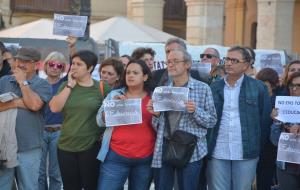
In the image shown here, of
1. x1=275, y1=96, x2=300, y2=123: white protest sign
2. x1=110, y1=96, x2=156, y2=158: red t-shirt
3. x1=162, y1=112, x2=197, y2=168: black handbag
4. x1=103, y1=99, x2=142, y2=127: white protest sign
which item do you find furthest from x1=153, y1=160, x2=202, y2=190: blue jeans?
x1=275, y1=96, x2=300, y2=123: white protest sign

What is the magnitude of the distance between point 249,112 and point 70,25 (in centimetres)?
295

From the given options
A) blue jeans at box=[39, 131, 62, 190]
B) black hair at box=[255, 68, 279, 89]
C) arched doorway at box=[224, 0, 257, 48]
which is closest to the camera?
blue jeans at box=[39, 131, 62, 190]

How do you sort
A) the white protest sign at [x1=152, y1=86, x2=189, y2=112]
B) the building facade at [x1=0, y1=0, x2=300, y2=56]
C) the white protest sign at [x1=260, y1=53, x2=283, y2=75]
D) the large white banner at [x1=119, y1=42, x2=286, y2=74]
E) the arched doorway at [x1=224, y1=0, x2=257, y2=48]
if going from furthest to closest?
the arched doorway at [x1=224, y1=0, x2=257, y2=48], the building facade at [x1=0, y1=0, x2=300, y2=56], the white protest sign at [x1=260, y1=53, x2=283, y2=75], the large white banner at [x1=119, y1=42, x2=286, y2=74], the white protest sign at [x1=152, y1=86, x2=189, y2=112]

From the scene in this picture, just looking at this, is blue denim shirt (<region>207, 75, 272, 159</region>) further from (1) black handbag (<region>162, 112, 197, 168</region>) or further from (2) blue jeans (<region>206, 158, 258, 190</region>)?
(1) black handbag (<region>162, 112, 197, 168</region>)

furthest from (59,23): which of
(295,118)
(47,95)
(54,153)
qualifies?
(295,118)

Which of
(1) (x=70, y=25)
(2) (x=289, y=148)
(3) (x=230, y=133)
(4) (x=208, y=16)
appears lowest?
(2) (x=289, y=148)

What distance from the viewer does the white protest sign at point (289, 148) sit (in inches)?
213

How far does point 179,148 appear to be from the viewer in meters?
5.37

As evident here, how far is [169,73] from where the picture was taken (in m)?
5.53

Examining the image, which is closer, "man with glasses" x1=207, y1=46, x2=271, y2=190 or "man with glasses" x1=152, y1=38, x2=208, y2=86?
"man with glasses" x1=207, y1=46, x2=271, y2=190

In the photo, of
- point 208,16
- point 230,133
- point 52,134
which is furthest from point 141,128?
point 208,16

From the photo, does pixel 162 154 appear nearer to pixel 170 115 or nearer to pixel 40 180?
pixel 170 115

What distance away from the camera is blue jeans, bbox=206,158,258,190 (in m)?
5.70

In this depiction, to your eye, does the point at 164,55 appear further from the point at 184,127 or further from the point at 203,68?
the point at 184,127
